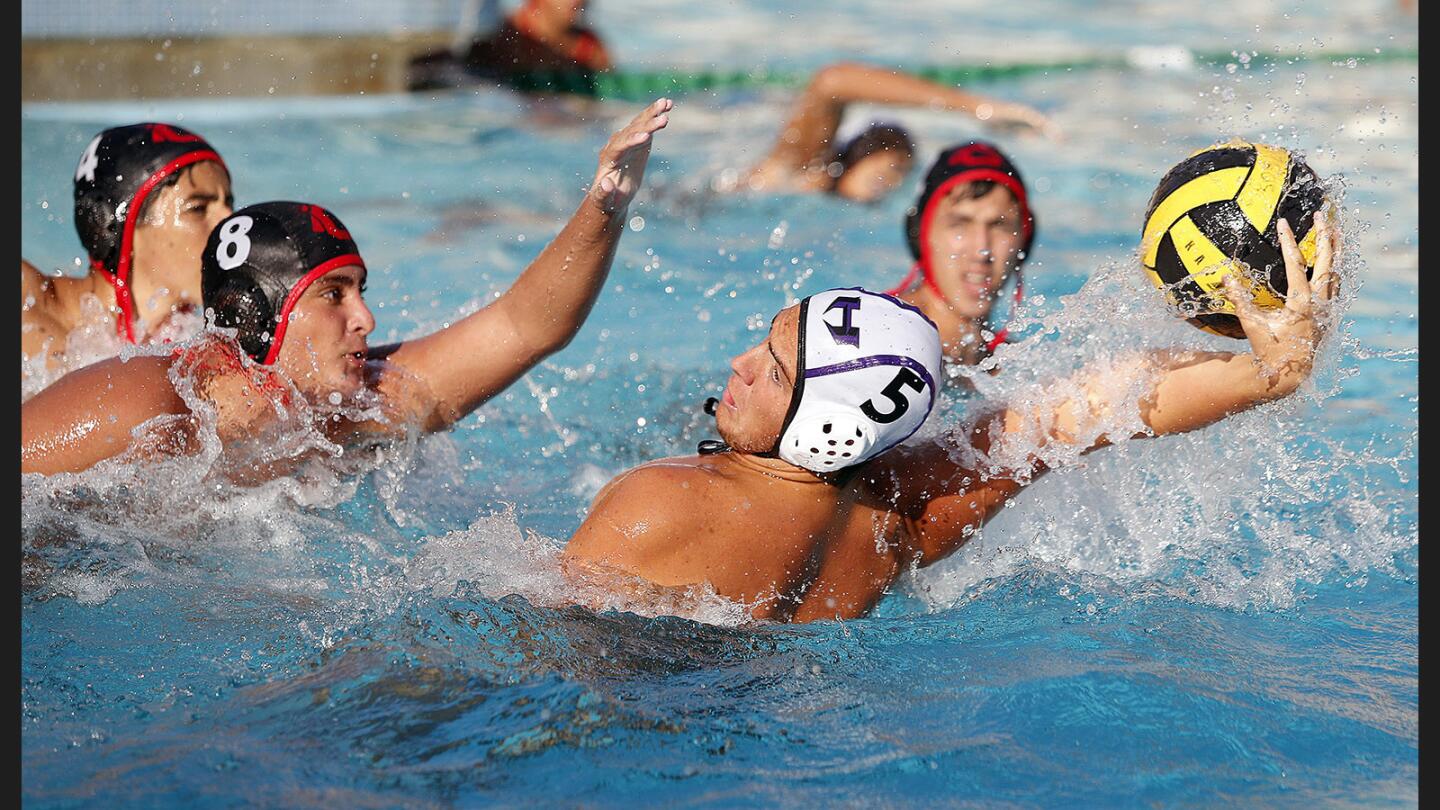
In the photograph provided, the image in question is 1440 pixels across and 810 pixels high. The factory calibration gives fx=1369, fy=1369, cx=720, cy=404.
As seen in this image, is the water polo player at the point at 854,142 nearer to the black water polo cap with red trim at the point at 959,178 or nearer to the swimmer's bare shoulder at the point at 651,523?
the black water polo cap with red trim at the point at 959,178

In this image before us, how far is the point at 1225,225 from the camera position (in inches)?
113

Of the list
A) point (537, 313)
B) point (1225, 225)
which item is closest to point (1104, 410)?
point (1225, 225)

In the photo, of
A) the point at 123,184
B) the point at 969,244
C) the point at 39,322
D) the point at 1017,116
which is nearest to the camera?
the point at 123,184

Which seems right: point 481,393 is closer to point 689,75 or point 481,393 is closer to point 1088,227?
point 1088,227

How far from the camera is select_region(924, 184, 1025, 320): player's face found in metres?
4.61

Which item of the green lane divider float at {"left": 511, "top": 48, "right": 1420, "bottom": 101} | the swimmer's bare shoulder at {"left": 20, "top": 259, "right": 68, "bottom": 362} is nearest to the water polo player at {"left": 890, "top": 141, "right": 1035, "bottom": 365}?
the swimmer's bare shoulder at {"left": 20, "top": 259, "right": 68, "bottom": 362}

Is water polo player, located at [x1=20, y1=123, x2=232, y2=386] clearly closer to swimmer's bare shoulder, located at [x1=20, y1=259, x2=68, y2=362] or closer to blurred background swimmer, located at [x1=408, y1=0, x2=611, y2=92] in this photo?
swimmer's bare shoulder, located at [x1=20, y1=259, x2=68, y2=362]

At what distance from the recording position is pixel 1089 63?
11383 mm

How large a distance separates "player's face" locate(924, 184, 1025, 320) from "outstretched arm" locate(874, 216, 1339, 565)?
1.39m

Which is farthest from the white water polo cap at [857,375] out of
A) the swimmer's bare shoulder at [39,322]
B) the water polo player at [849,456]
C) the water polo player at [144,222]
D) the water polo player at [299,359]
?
the swimmer's bare shoulder at [39,322]

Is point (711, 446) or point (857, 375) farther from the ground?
point (857, 375)

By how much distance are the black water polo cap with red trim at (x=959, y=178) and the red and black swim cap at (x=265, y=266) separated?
2.01 meters

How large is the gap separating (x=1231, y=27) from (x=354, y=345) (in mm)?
11402

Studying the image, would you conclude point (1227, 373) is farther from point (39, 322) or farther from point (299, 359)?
point (39, 322)
